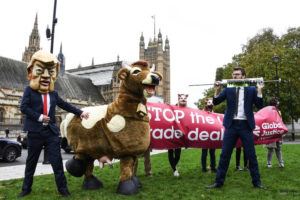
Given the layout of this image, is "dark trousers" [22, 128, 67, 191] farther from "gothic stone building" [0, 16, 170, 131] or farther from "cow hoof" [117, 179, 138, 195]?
"gothic stone building" [0, 16, 170, 131]

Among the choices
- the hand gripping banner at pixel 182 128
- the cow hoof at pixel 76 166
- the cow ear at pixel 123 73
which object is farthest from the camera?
the hand gripping banner at pixel 182 128

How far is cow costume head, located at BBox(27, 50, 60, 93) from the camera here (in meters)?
6.79

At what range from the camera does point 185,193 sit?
677 cm

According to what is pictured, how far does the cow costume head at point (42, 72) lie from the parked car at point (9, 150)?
426 inches

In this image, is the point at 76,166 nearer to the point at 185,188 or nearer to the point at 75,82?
the point at 185,188

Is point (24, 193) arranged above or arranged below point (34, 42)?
below

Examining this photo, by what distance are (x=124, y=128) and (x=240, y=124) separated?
2.47 meters

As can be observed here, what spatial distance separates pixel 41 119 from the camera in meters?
6.37

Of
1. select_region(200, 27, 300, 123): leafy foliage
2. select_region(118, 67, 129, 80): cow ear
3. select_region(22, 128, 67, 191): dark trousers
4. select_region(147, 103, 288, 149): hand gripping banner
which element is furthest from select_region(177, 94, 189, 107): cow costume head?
select_region(200, 27, 300, 123): leafy foliage

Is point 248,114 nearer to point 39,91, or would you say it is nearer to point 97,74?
point 39,91

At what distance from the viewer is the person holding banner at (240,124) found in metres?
7.17

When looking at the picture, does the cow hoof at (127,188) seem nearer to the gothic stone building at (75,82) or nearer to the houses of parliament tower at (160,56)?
the gothic stone building at (75,82)

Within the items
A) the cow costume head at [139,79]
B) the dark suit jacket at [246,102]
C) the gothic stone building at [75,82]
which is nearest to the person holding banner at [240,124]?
the dark suit jacket at [246,102]

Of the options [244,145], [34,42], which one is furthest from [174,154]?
[34,42]
